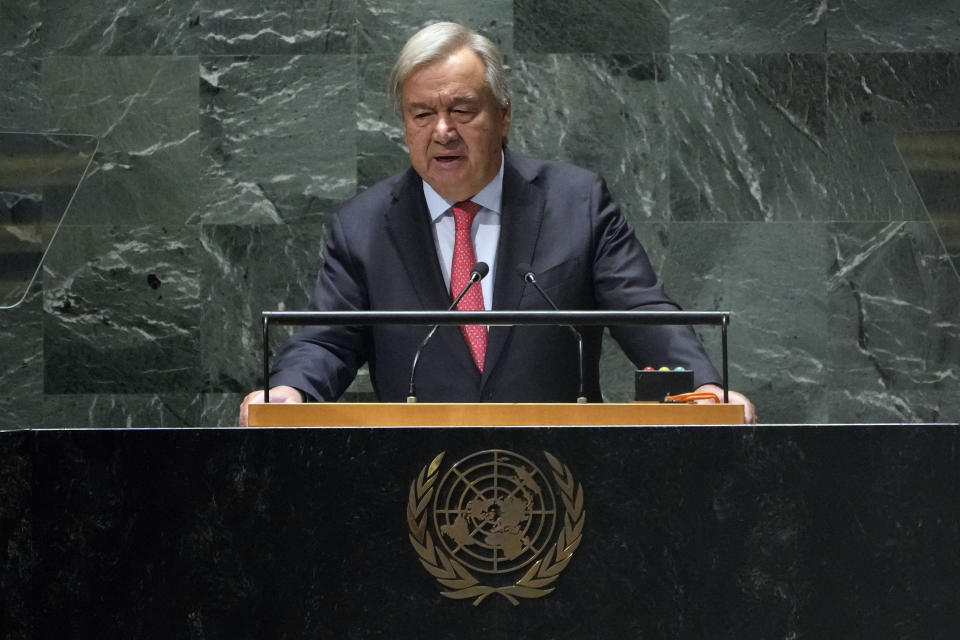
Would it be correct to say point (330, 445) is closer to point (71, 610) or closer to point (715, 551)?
point (71, 610)

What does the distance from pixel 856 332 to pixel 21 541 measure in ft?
11.9

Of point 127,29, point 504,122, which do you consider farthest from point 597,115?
point 127,29

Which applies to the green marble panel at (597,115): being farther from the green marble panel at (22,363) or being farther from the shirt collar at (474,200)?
the green marble panel at (22,363)

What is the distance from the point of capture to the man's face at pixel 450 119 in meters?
3.71

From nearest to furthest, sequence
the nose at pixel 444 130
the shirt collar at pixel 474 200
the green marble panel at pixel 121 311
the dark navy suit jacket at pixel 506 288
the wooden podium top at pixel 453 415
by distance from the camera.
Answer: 1. the wooden podium top at pixel 453 415
2. the dark navy suit jacket at pixel 506 288
3. the nose at pixel 444 130
4. the shirt collar at pixel 474 200
5. the green marble panel at pixel 121 311

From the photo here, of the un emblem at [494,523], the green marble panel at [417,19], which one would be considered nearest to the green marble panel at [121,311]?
the green marble panel at [417,19]

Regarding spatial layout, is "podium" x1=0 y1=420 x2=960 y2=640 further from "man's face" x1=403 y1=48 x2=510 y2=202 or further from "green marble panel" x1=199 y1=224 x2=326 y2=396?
"green marble panel" x1=199 y1=224 x2=326 y2=396

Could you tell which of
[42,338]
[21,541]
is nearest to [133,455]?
[21,541]

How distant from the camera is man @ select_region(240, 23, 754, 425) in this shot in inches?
142

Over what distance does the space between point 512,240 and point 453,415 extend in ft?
4.84

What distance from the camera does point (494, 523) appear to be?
Answer: 220cm

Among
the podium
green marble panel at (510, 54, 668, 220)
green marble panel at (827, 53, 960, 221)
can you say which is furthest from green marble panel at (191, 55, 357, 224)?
the podium

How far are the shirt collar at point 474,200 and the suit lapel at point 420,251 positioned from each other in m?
0.02

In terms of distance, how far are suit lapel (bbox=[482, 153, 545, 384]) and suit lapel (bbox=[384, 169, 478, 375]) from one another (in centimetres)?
9
